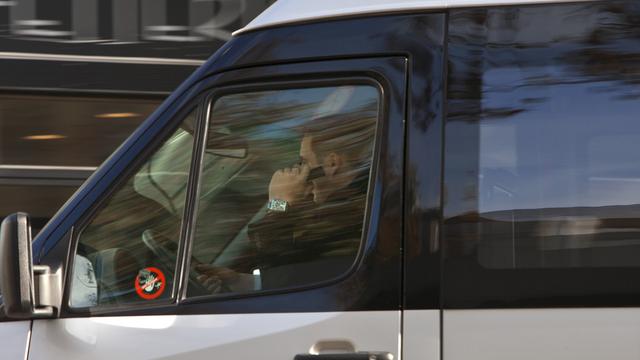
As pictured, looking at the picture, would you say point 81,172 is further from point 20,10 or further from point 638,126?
point 638,126

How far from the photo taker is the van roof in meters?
3.06

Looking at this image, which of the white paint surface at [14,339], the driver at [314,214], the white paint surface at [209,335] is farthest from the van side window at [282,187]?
the white paint surface at [14,339]

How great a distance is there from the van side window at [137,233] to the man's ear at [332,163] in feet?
→ 1.41

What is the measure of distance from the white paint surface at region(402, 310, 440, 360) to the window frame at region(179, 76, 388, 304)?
0.77 ft

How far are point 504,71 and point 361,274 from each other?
75 centimetres

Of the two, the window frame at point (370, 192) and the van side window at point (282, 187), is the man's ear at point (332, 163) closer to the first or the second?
the van side window at point (282, 187)

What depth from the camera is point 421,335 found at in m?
2.92

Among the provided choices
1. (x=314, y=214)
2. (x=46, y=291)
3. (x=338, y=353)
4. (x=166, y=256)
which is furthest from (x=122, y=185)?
(x=338, y=353)

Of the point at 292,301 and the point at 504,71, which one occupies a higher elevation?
the point at 504,71

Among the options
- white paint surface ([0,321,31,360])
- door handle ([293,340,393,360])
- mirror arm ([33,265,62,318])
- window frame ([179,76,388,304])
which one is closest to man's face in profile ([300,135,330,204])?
window frame ([179,76,388,304])

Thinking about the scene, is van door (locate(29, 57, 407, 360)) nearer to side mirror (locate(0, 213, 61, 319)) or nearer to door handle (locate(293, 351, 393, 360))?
door handle (locate(293, 351, 393, 360))

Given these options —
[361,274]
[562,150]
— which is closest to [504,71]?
[562,150]

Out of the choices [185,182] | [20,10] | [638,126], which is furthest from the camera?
[20,10]

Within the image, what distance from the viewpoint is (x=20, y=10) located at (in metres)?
7.82
